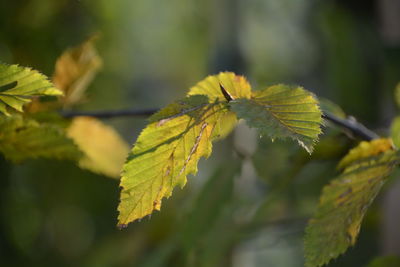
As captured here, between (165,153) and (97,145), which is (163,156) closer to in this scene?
(165,153)

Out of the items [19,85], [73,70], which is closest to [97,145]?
[73,70]

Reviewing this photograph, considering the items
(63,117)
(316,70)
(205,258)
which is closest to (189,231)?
(205,258)

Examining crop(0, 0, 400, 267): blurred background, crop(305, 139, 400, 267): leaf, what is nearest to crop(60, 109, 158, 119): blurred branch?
crop(0, 0, 400, 267): blurred background

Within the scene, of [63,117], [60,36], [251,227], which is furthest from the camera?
[60,36]

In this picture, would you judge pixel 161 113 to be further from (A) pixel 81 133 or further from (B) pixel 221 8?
(B) pixel 221 8

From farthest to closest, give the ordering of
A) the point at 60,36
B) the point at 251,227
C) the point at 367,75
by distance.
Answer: the point at 367,75, the point at 60,36, the point at 251,227

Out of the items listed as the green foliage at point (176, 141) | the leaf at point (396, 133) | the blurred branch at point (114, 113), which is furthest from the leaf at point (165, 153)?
the leaf at point (396, 133)
